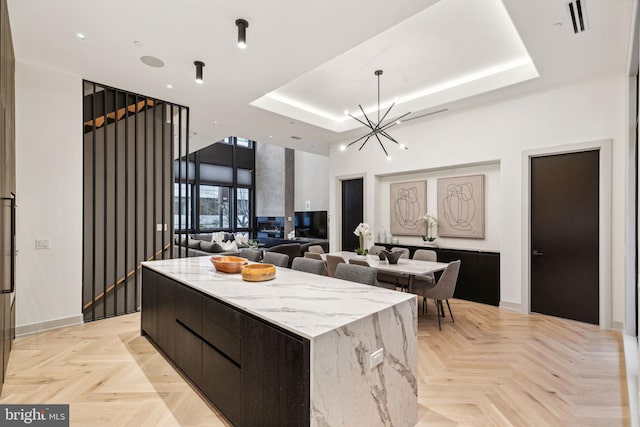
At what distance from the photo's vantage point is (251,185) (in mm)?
11328

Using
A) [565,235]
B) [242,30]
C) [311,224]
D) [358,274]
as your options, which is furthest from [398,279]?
[311,224]

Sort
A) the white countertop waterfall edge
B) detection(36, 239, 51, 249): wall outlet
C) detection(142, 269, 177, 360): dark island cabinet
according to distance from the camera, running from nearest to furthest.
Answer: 1. the white countertop waterfall edge
2. detection(142, 269, 177, 360): dark island cabinet
3. detection(36, 239, 51, 249): wall outlet

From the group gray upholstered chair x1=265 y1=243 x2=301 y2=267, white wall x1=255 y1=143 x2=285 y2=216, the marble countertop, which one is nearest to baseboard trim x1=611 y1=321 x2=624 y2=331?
the marble countertop

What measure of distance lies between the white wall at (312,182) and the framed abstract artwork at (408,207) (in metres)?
3.73

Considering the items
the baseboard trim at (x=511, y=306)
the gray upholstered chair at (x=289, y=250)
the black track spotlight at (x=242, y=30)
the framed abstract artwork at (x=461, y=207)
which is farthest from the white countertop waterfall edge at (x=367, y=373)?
the gray upholstered chair at (x=289, y=250)

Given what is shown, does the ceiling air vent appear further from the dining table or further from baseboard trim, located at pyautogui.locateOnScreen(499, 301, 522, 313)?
baseboard trim, located at pyautogui.locateOnScreen(499, 301, 522, 313)

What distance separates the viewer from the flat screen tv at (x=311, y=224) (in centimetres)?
872

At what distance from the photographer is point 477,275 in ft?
15.8

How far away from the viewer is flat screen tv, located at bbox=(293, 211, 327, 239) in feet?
28.6

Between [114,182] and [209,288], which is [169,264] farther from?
[114,182]

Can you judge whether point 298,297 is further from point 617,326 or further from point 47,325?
point 617,326

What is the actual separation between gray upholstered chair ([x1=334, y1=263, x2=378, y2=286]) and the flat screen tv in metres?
5.80

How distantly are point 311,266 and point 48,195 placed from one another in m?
3.10

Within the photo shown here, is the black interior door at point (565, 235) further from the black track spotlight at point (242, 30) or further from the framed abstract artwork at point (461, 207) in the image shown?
the black track spotlight at point (242, 30)
